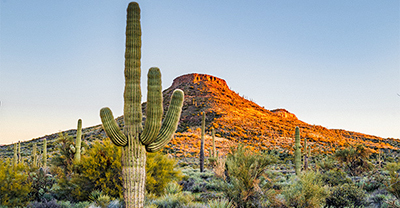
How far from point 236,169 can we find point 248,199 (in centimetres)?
92

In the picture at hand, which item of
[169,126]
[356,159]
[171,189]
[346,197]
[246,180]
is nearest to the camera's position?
[169,126]

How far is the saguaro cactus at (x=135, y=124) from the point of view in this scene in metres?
6.29

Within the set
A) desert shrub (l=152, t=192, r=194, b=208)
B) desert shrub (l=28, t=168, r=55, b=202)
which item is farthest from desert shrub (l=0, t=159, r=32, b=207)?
desert shrub (l=152, t=192, r=194, b=208)

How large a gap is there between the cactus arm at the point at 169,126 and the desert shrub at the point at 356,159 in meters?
14.9

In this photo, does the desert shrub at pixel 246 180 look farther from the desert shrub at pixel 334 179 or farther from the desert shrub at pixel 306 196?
the desert shrub at pixel 334 179

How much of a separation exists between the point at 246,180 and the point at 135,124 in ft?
13.1

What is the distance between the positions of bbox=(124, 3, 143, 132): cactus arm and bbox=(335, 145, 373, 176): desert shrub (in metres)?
15.8

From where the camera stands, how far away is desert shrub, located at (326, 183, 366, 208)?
30.3 feet

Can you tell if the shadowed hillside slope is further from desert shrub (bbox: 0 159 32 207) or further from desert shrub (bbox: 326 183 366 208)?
desert shrub (bbox: 0 159 32 207)

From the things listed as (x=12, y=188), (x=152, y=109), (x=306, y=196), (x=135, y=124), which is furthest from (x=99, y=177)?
(x=306, y=196)

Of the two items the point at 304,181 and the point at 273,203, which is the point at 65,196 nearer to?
the point at 273,203

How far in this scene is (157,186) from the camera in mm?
10711

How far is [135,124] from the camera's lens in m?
6.46

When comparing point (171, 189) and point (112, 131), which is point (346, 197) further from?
point (112, 131)
